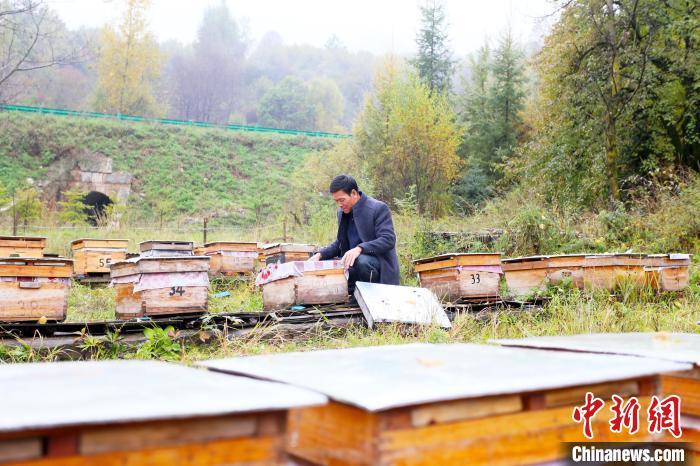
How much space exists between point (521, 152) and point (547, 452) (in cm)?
1633

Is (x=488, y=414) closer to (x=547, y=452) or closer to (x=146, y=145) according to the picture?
(x=547, y=452)

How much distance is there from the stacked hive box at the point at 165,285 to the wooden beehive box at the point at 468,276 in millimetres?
2510

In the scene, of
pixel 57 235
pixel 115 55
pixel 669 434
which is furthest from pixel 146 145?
pixel 669 434

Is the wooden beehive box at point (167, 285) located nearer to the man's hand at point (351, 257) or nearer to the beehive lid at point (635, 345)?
the man's hand at point (351, 257)

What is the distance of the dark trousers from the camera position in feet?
20.6

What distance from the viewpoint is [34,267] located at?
5277 mm

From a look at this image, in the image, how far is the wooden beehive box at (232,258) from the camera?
381 inches

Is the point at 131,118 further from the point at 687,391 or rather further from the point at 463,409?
the point at 463,409

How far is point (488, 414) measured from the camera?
1.48 m

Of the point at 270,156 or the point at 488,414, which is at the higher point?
the point at 270,156

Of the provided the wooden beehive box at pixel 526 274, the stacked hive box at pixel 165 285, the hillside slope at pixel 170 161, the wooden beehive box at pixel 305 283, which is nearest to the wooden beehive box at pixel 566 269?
the wooden beehive box at pixel 526 274

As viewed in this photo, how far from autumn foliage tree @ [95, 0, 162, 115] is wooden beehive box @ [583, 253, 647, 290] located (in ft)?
123

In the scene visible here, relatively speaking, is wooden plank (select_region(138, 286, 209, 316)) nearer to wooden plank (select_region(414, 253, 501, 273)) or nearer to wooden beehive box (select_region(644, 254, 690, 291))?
wooden plank (select_region(414, 253, 501, 273))

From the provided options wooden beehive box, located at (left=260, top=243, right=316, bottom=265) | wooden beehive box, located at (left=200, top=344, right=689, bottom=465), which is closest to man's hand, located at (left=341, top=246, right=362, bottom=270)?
wooden beehive box, located at (left=260, top=243, right=316, bottom=265)
